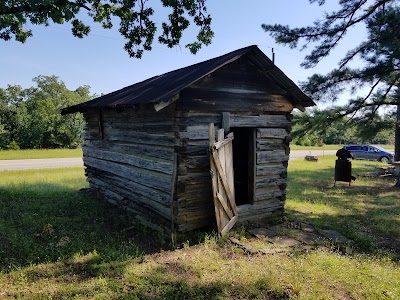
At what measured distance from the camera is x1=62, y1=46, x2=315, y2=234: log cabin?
626 centimetres

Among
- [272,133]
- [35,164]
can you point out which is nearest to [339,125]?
[272,133]

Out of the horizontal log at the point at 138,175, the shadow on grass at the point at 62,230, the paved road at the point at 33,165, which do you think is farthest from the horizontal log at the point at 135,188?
the paved road at the point at 33,165

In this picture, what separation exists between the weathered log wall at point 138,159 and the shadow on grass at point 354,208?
413 cm

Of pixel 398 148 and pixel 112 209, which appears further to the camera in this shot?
pixel 398 148

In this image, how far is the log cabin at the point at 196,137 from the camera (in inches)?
247

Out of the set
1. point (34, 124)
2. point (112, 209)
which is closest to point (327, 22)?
point (112, 209)

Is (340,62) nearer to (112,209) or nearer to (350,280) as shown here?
(350,280)

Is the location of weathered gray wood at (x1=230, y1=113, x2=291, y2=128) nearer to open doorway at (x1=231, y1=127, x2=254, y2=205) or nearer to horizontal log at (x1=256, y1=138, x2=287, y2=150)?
horizontal log at (x1=256, y1=138, x2=287, y2=150)

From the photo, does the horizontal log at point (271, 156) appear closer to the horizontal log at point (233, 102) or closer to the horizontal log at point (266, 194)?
the horizontal log at point (266, 194)

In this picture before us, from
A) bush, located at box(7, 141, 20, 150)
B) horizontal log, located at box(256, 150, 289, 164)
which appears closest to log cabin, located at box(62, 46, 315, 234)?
horizontal log, located at box(256, 150, 289, 164)

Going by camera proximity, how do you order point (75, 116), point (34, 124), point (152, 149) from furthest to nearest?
point (75, 116) < point (34, 124) < point (152, 149)

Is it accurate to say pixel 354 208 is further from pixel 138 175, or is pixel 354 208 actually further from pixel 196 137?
pixel 138 175

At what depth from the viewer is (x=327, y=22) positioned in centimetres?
1034

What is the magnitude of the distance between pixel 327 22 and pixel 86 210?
1008 cm
